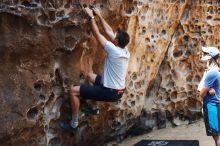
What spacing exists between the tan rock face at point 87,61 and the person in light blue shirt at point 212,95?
4.83ft

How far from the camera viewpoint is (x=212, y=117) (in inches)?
261

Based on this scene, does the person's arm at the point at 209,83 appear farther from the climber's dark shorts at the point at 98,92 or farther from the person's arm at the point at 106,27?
the person's arm at the point at 106,27

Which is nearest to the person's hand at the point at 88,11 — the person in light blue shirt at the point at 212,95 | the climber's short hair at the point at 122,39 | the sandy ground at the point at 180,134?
the climber's short hair at the point at 122,39

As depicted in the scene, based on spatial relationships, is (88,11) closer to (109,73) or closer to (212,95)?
(109,73)

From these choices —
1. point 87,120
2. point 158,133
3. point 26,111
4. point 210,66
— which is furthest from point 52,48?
point 158,133

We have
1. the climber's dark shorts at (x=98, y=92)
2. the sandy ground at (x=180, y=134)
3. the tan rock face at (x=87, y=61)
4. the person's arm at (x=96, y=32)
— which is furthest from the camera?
the sandy ground at (x=180, y=134)

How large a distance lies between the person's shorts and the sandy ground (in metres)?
1.25

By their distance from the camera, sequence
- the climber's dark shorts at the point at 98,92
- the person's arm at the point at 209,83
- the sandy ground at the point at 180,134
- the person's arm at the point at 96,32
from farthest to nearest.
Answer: the sandy ground at the point at 180,134 < the person's arm at the point at 209,83 < the climber's dark shorts at the point at 98,92 < the person's arm at the point at 96,32

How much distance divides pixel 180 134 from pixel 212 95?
1.96 metres

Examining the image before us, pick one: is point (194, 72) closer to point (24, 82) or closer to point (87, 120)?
point (87, 120)

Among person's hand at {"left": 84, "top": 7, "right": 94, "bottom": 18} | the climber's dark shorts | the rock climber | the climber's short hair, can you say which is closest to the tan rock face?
person's hand at {"left": 84, "top": 7, "right": 94, "bottom": 18}

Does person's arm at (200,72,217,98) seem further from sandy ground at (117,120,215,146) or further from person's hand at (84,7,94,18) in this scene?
person's hand at (84,7,94,18)

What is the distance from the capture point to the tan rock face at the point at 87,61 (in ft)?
20.1

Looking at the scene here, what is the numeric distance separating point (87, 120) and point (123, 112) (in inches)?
37.6
